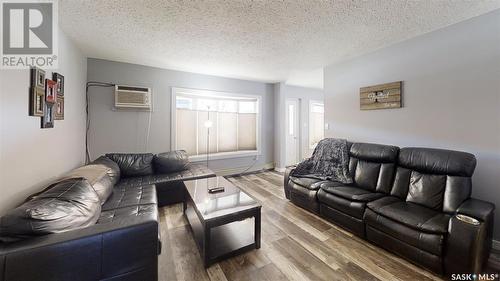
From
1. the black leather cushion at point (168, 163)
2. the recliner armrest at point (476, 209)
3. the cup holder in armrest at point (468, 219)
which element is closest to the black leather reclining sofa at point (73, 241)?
the black leather cushion at point (168, 163)

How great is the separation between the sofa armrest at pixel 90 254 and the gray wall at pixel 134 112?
274 centimetres

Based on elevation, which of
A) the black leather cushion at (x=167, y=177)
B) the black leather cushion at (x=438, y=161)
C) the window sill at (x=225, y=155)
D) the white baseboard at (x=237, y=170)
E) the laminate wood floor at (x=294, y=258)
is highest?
the black leather cushion at (x=438, y=161)

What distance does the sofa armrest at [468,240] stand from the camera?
1454mm

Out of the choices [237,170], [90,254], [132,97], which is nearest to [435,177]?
[90,254]

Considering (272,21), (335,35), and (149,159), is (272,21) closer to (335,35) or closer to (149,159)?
(335,35)

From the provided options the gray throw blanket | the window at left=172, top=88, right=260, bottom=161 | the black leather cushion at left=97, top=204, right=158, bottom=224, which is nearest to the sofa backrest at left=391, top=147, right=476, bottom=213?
the gray throw blanket

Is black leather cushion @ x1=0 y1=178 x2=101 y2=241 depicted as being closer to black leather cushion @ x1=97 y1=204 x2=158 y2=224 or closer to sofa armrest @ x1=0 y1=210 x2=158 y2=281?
sofa armrest @ x1=0 y1=210 x2=158 y2=281

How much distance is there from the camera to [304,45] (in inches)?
110

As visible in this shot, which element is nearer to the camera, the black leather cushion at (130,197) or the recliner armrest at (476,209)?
the recliner armrest at (476,209)

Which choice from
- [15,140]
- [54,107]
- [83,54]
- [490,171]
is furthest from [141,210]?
[490,171]

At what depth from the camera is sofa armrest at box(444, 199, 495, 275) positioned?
4.77 feet

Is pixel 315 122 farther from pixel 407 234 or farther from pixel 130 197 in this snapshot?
pixel 130 197

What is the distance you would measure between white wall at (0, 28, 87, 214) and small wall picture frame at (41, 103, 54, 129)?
58mm

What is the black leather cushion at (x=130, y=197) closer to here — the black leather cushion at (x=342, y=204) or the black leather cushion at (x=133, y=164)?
the black leather cushion at (x=133, y=164)
